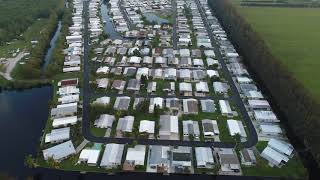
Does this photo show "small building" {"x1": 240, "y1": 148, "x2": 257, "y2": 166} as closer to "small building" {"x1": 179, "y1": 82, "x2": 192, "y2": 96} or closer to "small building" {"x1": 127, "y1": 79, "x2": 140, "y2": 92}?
"small building" {"x1": 179, "y1": 82, "x2": 192, "y2": 96}

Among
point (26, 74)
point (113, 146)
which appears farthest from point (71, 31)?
point (113, 146)

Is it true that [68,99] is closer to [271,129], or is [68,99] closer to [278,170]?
[271,129]

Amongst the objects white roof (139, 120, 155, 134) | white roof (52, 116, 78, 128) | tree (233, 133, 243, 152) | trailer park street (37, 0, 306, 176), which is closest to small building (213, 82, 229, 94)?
trailer park street (37, 0, 306, 176)

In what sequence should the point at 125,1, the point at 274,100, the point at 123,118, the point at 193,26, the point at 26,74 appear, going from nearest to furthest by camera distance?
the point at 123,118 < the point at 274,100 < the point at 26,74 < the point at 193,26 < the point at 125,1

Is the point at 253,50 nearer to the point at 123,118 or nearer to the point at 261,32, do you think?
the point at 261,32

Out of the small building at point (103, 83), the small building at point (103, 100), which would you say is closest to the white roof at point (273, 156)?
the small building at point (103, 100)

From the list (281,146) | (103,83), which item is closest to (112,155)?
(103,83)
